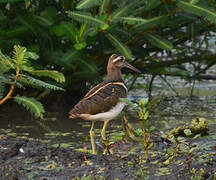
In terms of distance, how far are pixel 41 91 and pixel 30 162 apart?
108 inches

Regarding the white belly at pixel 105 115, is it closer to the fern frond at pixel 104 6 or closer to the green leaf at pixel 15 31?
the fern frond at pixel 104 6

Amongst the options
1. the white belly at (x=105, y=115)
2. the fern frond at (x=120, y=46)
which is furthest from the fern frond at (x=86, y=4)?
the white belly at (x=105, y=115)

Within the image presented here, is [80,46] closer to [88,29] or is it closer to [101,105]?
[88,29]

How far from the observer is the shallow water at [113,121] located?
7725 millimetres

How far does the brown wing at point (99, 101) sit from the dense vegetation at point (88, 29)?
1.88ft

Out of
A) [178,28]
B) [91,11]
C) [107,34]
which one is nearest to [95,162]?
[107,34]

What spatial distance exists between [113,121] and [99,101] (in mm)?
1555

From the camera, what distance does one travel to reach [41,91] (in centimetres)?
865

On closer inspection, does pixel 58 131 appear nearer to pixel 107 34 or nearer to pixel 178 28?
pixel 107 34

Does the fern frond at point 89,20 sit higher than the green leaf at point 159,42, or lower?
higher

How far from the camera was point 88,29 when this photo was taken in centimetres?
755

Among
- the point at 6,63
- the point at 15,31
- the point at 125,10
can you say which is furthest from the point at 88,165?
the point at 15,31

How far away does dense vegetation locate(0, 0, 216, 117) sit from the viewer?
23.4ft

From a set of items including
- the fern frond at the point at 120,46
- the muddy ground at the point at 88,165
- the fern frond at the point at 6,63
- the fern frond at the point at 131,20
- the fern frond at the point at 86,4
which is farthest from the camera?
the fern frond at the point at 120,46
